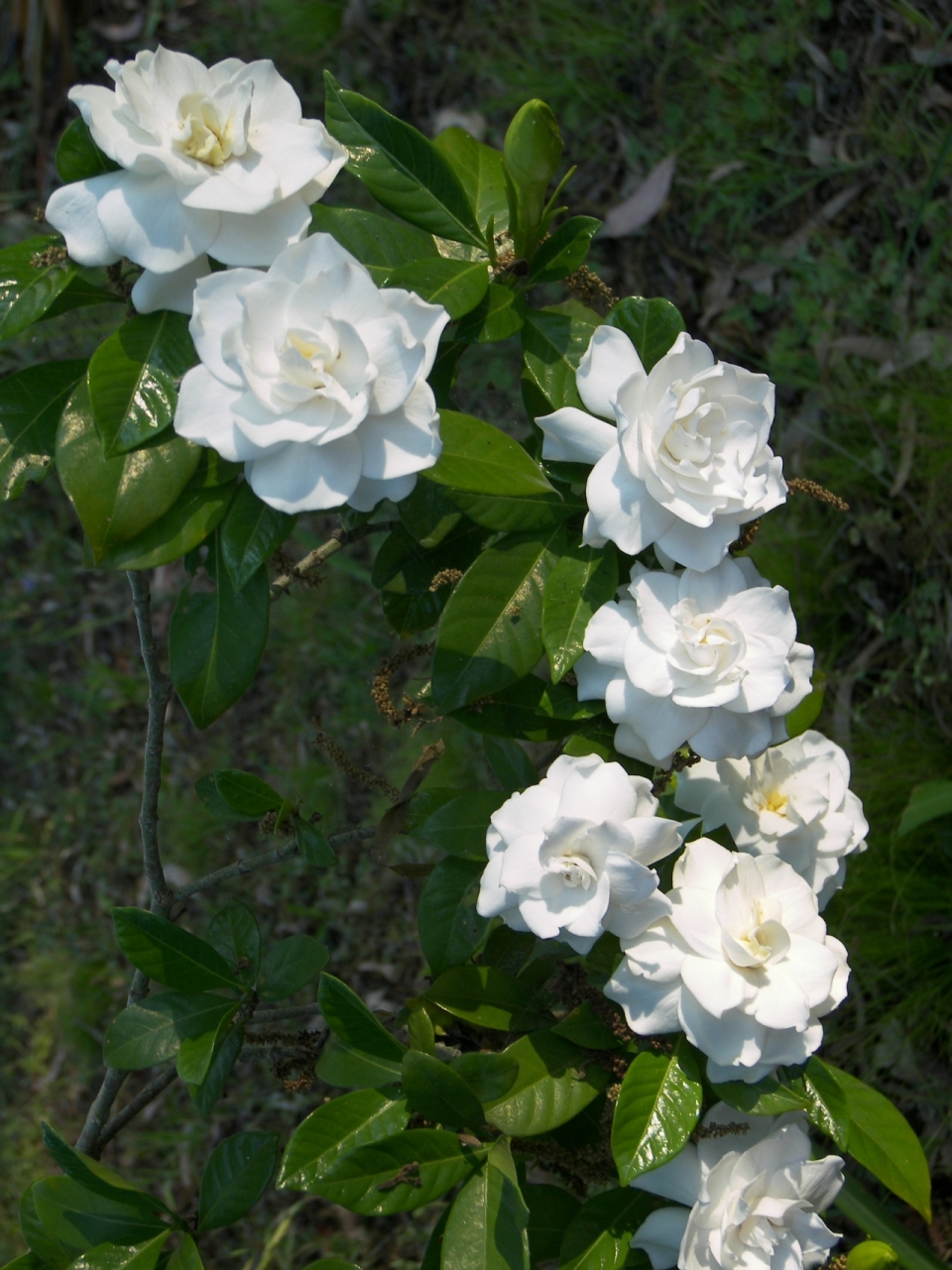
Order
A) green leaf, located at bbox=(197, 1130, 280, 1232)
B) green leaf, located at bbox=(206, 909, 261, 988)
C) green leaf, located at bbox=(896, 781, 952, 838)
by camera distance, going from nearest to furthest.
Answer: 1. green leaf, located at bbox=(197, 1130, 280, 1232)
2. green leaf, located at bbox=(206, 909, 261, 988)
3. green leaf, located at bbox=(896, 781, 952, 838)

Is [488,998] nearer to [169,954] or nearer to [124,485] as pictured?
[169,954]

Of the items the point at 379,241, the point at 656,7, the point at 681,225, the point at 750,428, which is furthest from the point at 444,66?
the point at 750,428

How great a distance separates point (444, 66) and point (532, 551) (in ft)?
8.69

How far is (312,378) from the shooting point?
75cm

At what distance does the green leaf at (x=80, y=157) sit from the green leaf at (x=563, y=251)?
1.28ft

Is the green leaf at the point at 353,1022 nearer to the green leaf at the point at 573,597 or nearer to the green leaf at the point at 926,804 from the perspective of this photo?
the green leaf at the point at 573,597

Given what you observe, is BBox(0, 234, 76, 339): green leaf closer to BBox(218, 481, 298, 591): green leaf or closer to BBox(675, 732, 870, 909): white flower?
BBox(218, 481, 298, 591): green leaf

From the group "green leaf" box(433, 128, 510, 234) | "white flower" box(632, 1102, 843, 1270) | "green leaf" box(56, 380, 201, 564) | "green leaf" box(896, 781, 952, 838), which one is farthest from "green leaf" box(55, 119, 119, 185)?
"green leaf" box(896, 781, 952, 838)

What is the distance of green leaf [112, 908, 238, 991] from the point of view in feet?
3.34

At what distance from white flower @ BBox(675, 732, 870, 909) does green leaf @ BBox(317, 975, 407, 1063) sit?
1.18 feet

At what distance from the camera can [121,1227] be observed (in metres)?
1.07

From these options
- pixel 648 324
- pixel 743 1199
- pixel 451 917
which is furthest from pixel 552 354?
pixel 743 1199

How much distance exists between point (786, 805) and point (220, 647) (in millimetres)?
563

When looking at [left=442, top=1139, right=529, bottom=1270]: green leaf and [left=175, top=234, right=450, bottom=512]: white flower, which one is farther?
[left=442, top=1139, right=529, bottom=1270]: green leaf
